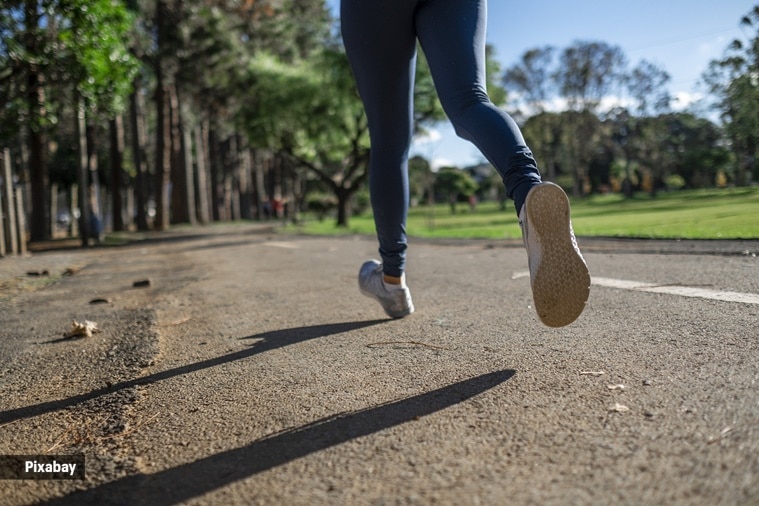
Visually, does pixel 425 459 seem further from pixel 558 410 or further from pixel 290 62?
pixel 290 62

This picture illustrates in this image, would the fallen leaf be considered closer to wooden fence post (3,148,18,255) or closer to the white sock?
the white sock

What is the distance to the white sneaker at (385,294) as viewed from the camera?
8.95ft

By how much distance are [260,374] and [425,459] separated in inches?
35.5

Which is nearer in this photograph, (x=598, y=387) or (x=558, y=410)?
(x=558, y=410)

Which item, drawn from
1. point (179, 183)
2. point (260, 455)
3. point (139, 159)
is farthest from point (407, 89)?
point (179, 183)

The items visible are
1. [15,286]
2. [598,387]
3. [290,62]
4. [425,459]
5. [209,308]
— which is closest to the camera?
[425,459]

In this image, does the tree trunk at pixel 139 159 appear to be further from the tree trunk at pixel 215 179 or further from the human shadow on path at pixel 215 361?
the human shadow on path at pixel 215 361

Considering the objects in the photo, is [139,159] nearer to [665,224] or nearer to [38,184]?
[38,184]

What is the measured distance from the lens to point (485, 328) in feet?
7.89

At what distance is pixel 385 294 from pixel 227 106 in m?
28.8

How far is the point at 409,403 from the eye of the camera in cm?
159

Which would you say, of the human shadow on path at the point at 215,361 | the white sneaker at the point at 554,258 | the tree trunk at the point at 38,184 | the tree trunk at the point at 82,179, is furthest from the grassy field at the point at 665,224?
the tree trunk at the point at 38,184

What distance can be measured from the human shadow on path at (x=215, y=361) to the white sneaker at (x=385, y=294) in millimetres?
71

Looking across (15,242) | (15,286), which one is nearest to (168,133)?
(15,242)
